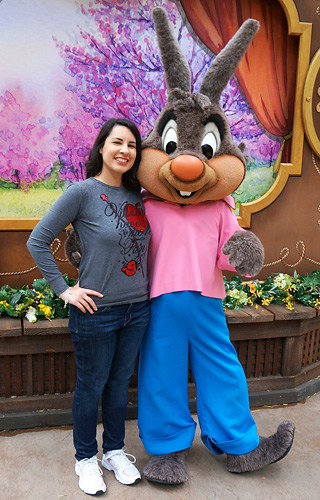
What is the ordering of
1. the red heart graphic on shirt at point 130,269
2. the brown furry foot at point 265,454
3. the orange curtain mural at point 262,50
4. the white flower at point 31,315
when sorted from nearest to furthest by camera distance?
the red heart graphic on shirt at point 130,269
the brown furry foot at point 265,454
the white flower at point 31,315
the orange curtain mural at point 262,50

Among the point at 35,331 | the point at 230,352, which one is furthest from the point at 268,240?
the point at 35,331

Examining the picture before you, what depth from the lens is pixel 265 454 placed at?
2.19m

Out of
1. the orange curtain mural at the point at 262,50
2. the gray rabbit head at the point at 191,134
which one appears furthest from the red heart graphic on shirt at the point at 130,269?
the orange curtain mural at the point at 262,50

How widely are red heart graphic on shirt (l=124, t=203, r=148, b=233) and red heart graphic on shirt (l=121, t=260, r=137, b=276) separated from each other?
16cm

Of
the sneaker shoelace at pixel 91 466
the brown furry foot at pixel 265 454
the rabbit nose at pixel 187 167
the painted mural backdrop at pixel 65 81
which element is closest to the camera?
the rabbit nose at pixel 187 167

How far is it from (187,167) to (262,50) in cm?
176

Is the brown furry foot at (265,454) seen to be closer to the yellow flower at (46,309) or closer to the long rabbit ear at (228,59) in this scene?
the yellow flower at (46,309)

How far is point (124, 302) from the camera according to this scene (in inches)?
77.8

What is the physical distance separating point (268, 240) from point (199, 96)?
1.58m

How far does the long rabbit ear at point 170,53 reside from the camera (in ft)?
6.63

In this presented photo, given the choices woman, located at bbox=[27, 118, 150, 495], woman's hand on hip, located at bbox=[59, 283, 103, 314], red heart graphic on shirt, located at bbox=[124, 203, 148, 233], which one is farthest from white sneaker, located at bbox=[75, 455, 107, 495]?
red heart graphic on shirt, located at bbox=[124, 203, 148, 233]

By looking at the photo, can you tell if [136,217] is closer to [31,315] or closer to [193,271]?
[193,271]

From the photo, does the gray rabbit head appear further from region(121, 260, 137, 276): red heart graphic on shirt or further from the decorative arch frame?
the decorative arch frame

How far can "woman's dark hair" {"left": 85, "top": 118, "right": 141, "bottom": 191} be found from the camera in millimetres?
1978
